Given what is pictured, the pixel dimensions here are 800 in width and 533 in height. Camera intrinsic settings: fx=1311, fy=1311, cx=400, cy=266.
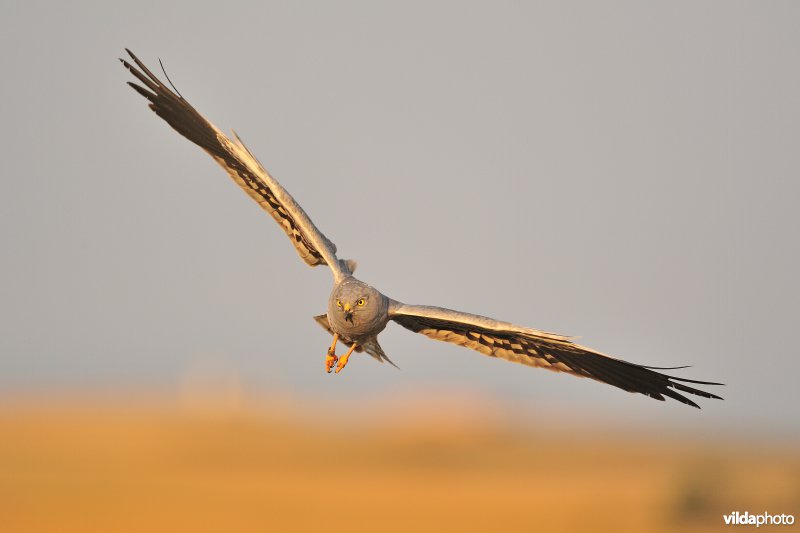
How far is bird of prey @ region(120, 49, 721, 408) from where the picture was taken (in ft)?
48.6

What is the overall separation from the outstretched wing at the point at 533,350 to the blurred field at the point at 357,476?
24974mm

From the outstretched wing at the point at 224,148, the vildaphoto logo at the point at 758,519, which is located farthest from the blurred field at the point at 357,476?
the outstretched wing at the point at 224,148

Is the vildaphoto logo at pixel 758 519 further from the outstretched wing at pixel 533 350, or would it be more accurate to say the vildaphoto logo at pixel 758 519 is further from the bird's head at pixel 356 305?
the bird's head at pixel 356 305

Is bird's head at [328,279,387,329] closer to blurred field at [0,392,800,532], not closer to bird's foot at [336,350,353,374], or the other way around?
bird's foot at [336,350,353,374]

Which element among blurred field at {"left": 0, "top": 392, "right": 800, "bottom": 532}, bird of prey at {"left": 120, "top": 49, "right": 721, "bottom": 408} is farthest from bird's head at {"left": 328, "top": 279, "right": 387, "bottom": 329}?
blurred field at {"left": 0, "top": 392, "right": 800, "bottom": 532}

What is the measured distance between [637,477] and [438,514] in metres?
16.6

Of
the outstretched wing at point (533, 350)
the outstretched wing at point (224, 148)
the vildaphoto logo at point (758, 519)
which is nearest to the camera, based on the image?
the outstretched wing at point (533, 350)

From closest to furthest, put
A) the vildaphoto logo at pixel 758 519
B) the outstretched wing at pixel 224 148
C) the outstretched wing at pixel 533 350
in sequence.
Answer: the outstretched wing at pixel 533 350
the outstretched wing at pixel 224 148
the vildaphoto logo at pixel 758 519

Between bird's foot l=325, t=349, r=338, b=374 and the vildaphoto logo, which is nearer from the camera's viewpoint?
bird's foot l=325, t=349, r=338, b=374

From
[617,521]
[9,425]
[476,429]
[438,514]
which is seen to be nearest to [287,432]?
[476,429]

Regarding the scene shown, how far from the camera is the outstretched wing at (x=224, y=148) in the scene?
51.5 ft

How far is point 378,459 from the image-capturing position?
6850cm

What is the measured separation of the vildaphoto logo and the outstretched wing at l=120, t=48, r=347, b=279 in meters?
27.8

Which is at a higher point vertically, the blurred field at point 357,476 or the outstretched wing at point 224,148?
the blurred field at point 357,476
